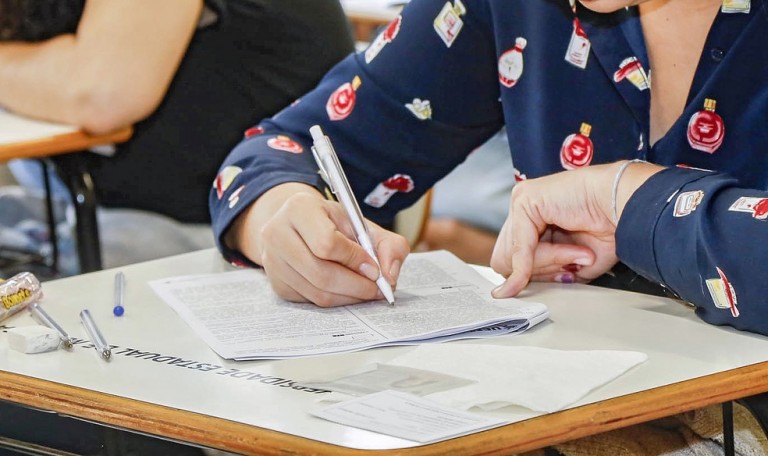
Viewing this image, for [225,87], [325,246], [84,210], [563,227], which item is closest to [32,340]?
[325,246]

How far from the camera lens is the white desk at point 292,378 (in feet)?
2.51

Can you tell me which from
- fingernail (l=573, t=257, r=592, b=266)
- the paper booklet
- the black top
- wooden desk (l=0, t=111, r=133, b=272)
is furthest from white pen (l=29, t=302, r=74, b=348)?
the black top

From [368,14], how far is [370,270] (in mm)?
2799

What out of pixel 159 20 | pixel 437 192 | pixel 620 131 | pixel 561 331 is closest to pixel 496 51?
pixel 620 131

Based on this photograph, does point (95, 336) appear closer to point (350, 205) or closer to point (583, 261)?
point (350, 205)

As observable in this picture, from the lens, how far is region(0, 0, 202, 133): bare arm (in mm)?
2008

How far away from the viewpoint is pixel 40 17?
2141mm

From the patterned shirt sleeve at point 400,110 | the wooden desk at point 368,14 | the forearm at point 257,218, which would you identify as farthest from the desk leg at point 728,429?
the wooden desk at point 368,14

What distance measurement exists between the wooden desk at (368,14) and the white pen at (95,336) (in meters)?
2.68

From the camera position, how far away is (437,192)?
2.62 m

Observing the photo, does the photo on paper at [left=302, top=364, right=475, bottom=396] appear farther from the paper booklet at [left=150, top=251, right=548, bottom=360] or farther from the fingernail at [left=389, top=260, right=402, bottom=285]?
the fingernail at [left=389, top=260, right=402, bottom=285]

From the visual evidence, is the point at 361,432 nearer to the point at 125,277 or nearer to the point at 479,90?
the point at 125,277

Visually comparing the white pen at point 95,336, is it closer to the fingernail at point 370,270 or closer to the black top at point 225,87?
the fingernail at point 370,270

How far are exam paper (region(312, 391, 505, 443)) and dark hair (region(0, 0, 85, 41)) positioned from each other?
1.54 meters
